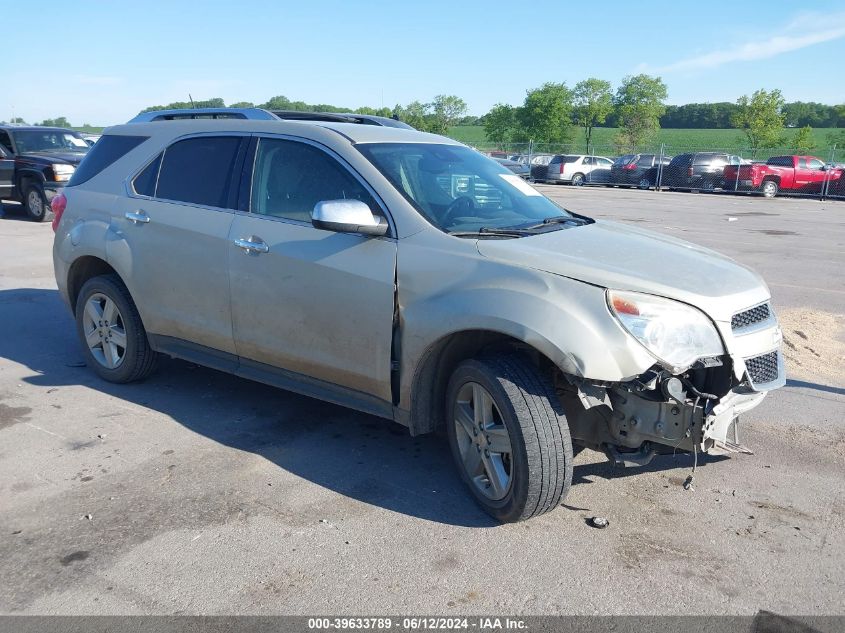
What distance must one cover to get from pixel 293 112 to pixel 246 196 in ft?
3.74

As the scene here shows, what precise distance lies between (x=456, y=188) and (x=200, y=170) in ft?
5.81

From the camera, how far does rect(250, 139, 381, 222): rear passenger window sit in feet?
14.0

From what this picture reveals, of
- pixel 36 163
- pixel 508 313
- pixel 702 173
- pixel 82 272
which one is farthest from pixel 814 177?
pixel 508 313

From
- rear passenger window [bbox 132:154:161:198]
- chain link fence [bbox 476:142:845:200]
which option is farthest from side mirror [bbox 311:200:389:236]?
chain link fence [bbox 476:142:845:200]

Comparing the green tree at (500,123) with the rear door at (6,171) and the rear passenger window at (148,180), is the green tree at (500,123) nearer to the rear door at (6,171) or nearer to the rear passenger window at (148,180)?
the rear door at (6,171)

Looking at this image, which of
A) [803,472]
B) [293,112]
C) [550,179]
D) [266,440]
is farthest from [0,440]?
[550,179]

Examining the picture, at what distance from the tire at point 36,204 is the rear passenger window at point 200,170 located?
11.7m

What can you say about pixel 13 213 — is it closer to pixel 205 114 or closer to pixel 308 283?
pixel 205 114

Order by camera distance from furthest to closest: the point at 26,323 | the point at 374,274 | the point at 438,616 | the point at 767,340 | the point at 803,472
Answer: the point at 26,323 < the point at 803,472 < the point at 374,274 < the point at 767,340 < the point at 438,616

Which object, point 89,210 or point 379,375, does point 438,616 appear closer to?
point 379,375

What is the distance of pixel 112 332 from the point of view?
551 cm

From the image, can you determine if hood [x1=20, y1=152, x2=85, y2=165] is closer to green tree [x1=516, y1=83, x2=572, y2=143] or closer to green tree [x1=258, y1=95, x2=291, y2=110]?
green tree [x1=258, y1=95, x2=291, y2=110]

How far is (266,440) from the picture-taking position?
15.2 ft

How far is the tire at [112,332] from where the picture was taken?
17.6ft
